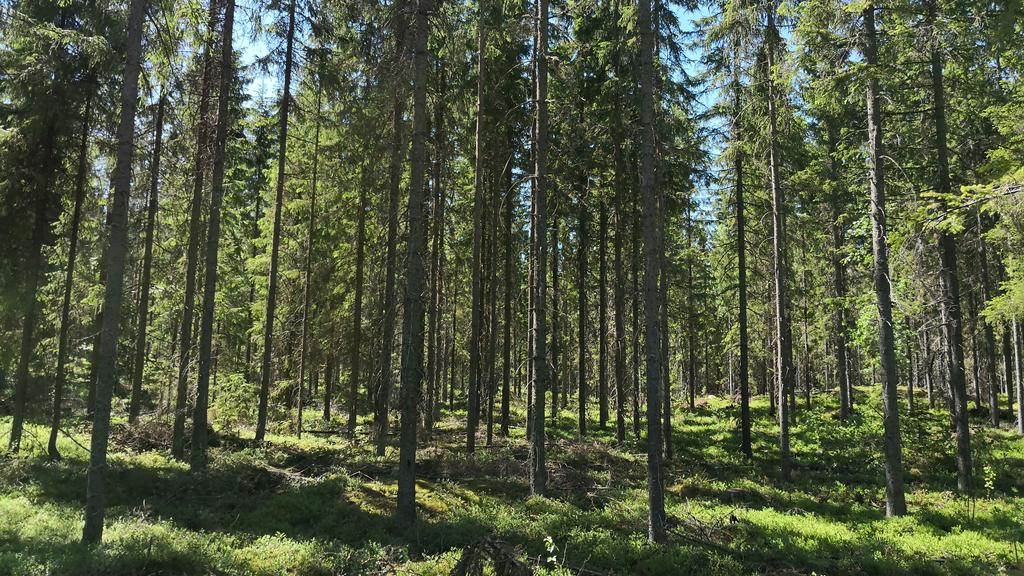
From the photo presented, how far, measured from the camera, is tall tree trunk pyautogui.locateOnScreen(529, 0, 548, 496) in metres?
12.2

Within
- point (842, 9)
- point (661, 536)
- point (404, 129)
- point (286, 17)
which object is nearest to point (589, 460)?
point (661, 536)

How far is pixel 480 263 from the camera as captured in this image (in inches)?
666

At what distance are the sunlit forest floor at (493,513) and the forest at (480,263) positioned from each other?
11 centimetres

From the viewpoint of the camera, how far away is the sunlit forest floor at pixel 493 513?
8.44m

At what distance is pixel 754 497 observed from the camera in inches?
564

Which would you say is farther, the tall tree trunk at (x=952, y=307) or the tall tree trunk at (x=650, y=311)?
the tall tree trunk at (x=952, y=307)

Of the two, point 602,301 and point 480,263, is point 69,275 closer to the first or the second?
point 480,263

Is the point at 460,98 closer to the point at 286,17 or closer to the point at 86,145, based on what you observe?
the point at 286,17

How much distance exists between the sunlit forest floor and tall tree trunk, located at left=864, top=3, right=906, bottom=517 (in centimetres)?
123

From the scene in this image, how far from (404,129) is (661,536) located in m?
13.5

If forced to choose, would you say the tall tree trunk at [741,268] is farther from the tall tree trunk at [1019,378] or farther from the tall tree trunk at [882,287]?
the tall tree trunk at [1019,378]

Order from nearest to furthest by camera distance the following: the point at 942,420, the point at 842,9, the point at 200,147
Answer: the point at 842,9 < the point at 200,147 < the point at 942,420

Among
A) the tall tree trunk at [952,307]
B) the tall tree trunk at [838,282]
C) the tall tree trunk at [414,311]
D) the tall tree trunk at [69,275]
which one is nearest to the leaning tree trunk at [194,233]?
the tall tree trunk at [69,275]

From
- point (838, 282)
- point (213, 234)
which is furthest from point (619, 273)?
point (213, 234)
